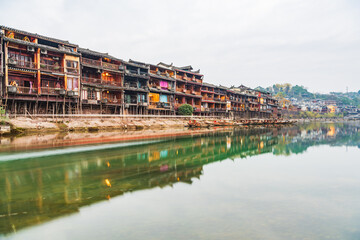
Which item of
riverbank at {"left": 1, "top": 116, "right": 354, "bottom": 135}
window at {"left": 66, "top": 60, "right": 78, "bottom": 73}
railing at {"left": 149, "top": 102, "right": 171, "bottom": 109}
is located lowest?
riverbank at {"left": 1, "top": 116, "right": 354, "bottom": 135}

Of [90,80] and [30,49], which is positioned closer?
[30,49]

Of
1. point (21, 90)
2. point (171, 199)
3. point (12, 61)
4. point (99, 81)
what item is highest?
point (12, 61)

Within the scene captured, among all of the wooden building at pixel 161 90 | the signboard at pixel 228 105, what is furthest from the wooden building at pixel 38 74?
the signboard at pixel 228 105

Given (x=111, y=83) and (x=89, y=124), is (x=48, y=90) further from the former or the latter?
(x=111, y=83)

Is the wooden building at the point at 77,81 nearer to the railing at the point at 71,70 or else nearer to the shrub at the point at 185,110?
the railing at the point at 71,70

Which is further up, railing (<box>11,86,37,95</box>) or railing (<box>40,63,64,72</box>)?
railing (<box>40,63,64,72</box>)

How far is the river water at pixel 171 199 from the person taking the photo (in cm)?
597

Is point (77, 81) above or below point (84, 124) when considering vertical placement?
above

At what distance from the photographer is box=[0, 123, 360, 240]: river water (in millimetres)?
5973

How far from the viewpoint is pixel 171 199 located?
8234 millimetres

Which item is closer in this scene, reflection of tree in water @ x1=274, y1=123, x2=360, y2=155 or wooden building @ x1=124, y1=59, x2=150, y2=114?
reflection of tree in water @ x1=274, y1=123, x2=360, y2=155

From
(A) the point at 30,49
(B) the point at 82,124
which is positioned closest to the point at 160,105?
(B) the point at 82,124

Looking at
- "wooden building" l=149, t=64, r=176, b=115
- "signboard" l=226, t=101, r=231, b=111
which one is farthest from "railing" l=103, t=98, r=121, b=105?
"signboard" l=226, t=101, r=231, b=111

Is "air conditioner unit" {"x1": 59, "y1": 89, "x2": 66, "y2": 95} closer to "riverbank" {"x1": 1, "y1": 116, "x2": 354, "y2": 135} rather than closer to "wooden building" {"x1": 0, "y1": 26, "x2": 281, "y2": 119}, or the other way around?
"wooden building" {"x1": 0, "y1": 26, "x2": 281, "y2": 119}
